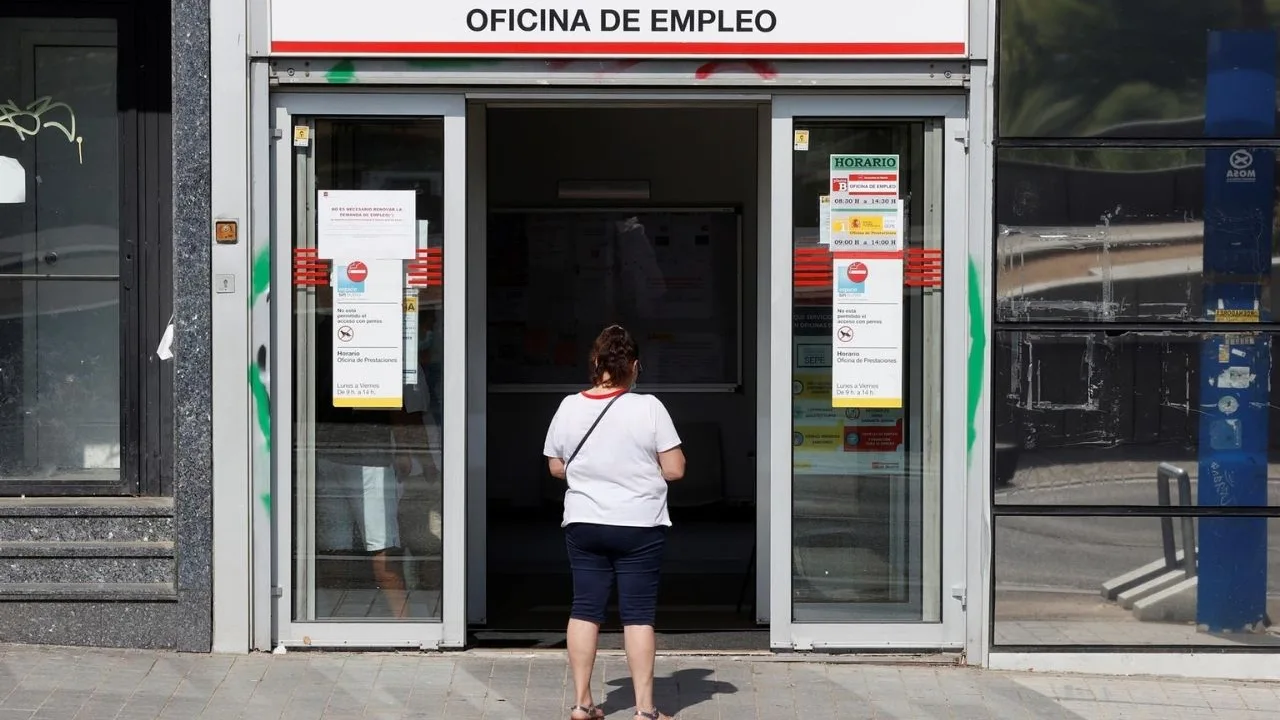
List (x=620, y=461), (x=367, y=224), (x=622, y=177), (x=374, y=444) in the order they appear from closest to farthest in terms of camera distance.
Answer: (x=620, y=461) < (x=367, y=224) < (x=374, y=444) < (x=622, y=177)

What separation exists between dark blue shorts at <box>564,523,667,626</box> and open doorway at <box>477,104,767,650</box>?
5146mm

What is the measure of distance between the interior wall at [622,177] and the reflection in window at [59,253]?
3.92 metres

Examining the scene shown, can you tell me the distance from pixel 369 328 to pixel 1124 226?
11.3 feet

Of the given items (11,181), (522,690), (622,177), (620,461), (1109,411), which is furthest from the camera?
(622,177)

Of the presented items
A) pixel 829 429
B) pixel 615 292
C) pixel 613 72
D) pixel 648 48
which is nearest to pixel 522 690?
pixel 829 429

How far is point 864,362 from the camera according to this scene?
274 inches

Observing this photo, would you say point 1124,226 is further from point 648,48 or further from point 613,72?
point 613,72

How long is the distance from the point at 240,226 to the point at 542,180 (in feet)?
14.8

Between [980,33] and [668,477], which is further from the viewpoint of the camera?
[980,33]

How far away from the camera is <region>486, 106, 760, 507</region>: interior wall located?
11.1m

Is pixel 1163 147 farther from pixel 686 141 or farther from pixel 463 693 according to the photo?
pixel 686 141

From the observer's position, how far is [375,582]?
7094mm

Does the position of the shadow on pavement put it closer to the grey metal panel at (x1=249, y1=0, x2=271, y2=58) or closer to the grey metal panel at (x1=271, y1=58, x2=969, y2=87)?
the grey metal panel at (x1=271, y1=58, x2=969, y2=87)

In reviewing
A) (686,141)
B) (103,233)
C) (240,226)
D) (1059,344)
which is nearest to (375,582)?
(240,226)
